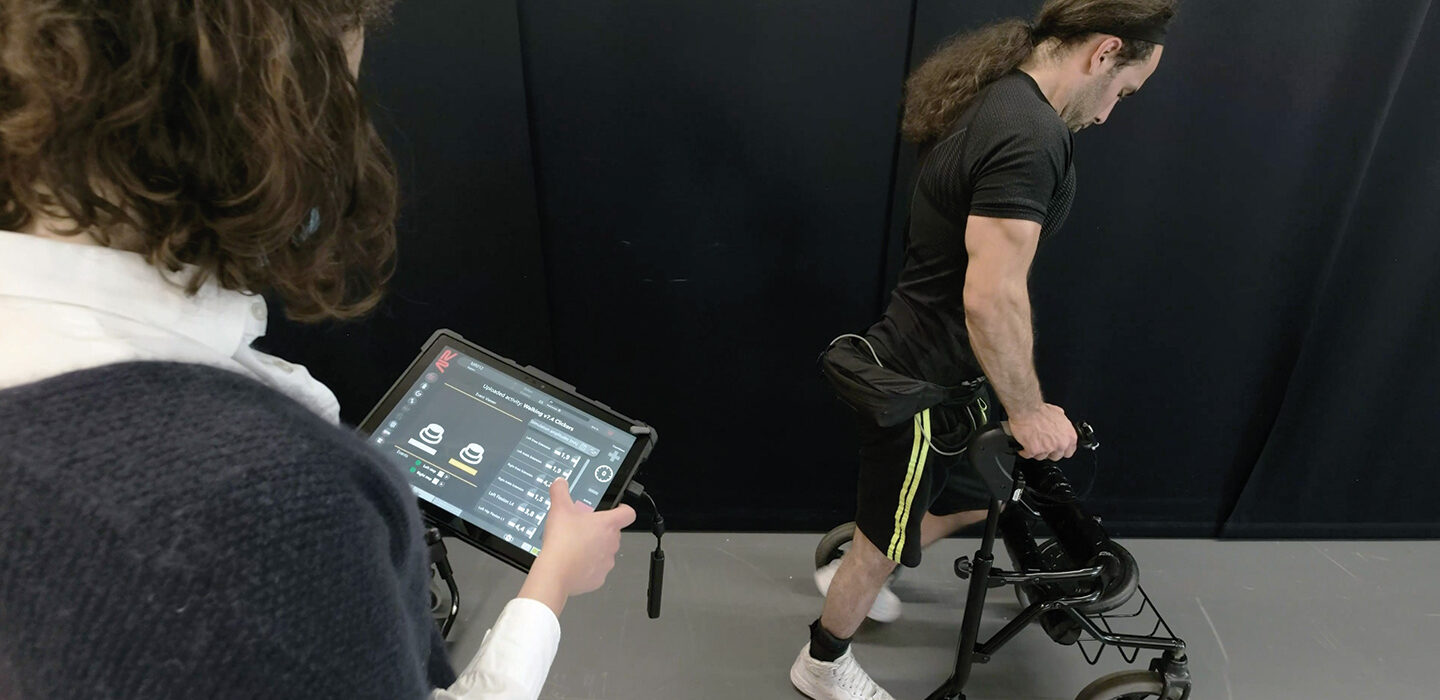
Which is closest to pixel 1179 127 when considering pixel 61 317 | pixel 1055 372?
pixel 1055 372

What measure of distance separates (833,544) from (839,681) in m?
0.37

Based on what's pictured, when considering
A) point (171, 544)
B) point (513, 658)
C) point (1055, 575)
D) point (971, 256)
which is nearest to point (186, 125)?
point (171, 544)

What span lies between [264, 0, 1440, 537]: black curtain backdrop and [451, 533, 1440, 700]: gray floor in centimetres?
11

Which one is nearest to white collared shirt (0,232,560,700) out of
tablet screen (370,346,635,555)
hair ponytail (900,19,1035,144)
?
tablet screen (370,346,635,555)

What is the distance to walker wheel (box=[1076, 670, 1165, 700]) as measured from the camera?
1.41m

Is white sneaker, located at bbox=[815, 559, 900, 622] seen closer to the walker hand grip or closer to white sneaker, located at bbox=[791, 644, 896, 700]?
white sneaker, located at bbox=[791, 644, 896, 700]

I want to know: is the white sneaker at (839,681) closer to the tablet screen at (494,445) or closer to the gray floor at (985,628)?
the gray floor at (985,628)

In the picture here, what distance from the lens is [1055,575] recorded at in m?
1.40

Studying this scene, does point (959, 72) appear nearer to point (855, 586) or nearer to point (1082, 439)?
point (1082, 439)

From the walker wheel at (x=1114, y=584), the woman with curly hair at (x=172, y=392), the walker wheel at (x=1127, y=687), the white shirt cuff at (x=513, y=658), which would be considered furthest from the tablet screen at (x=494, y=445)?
the walker wheel at (x=1127, y=687)

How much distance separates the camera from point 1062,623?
4.66 ft

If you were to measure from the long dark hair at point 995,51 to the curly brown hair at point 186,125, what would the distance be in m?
1.10

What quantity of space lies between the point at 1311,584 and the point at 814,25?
76.1 inches

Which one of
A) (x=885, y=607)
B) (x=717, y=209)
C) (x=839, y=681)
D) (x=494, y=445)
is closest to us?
(x=494, y=445)
